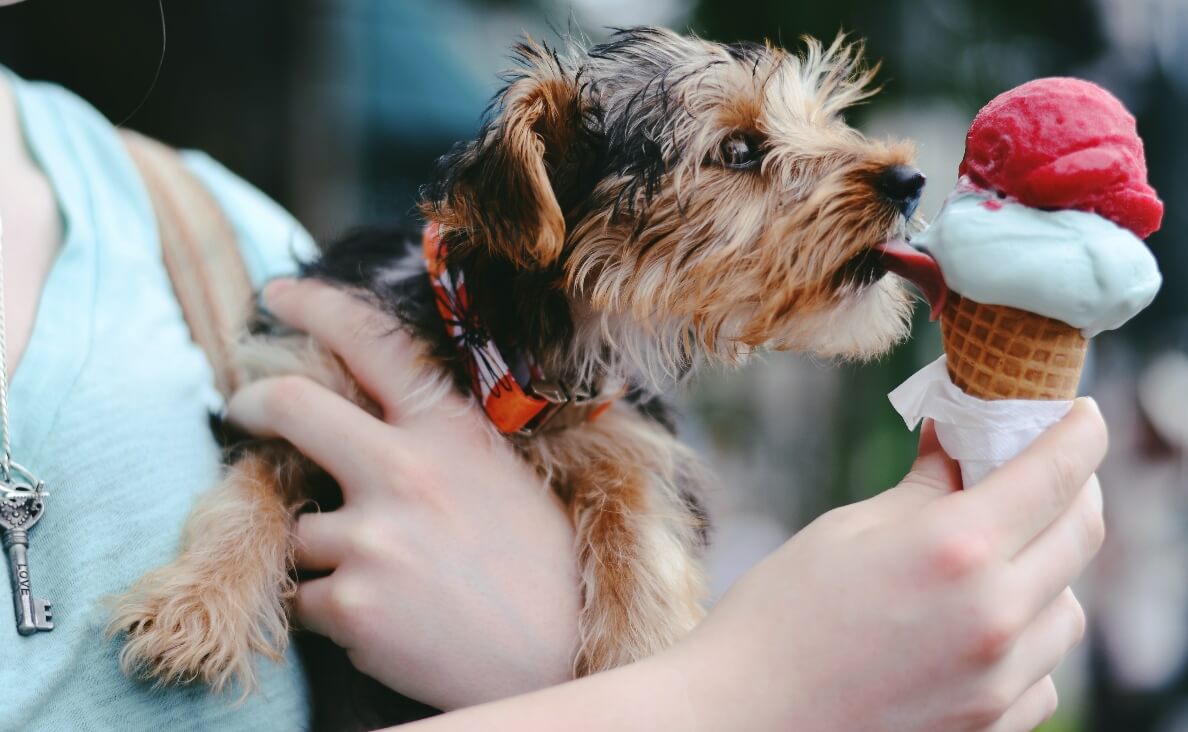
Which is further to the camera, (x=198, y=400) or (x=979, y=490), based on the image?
(x=198, y=400)

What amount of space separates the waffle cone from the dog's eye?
0.82m

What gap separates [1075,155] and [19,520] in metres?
1.66

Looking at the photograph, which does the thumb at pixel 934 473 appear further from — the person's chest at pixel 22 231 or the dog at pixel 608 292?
the person's chest at pixel 22 231

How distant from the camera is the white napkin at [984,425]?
49.6 inches

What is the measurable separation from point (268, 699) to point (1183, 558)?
22.4ft

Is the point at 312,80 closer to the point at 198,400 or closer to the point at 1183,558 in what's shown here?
the point at 198,400

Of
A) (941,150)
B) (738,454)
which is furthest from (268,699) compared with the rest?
(738,454)

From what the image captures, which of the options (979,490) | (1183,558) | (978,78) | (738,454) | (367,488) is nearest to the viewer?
(979,490)

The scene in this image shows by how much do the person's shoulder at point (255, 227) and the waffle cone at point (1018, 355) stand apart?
1798mm

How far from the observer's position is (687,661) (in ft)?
3.84

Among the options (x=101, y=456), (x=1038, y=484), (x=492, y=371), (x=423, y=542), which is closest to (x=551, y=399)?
(x=492, y=371)

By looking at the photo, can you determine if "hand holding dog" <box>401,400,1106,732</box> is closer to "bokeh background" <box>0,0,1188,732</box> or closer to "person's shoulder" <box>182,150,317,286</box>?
"person's shoulder" <box>182,150,317,286</box>

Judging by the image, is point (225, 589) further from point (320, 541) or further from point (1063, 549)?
point (1063, 549)

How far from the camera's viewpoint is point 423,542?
5.55ft
